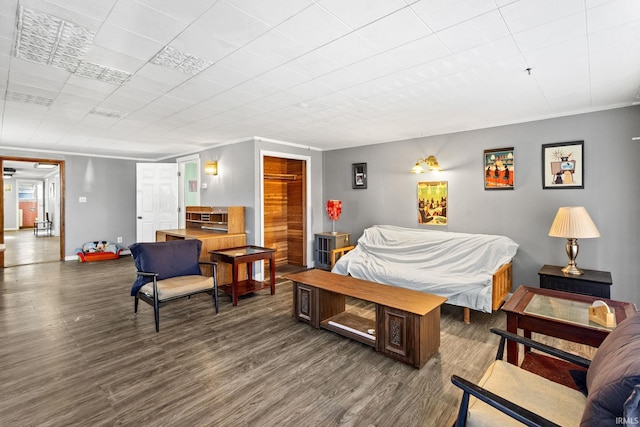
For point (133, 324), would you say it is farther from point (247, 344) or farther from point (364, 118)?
point (364, 118)

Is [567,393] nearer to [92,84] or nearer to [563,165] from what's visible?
[563,165]

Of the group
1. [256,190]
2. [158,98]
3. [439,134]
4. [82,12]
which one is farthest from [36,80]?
[439,134]

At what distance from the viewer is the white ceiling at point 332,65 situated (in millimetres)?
1847

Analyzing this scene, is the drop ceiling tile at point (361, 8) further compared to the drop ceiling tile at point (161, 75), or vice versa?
the drop ceiling tile at point (161, 75)

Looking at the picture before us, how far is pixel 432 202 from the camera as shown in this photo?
499 centimetres

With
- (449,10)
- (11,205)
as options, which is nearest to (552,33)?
(449,10)

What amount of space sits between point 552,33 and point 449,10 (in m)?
0.83

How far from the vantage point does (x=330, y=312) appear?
3.36 m

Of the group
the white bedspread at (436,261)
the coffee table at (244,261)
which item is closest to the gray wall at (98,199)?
the coffee table at (244,261)

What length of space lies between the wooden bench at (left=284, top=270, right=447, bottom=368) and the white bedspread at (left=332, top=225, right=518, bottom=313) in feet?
2.65

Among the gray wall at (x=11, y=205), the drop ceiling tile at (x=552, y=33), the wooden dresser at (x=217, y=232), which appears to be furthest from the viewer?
the gray wall at (x=11, y=205)

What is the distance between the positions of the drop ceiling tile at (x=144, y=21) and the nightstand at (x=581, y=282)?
4232mm

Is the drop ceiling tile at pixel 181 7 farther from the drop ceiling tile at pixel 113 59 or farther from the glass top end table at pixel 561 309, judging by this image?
the glass top end table at pixel 561 309

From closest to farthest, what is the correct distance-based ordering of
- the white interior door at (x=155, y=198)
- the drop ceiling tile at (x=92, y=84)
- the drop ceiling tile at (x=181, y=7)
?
the drop ceiling tile at (x=181, y=7) < the drop ceiling tile at (x=92, y=84) < the white interior door at (x=155, y=198)
